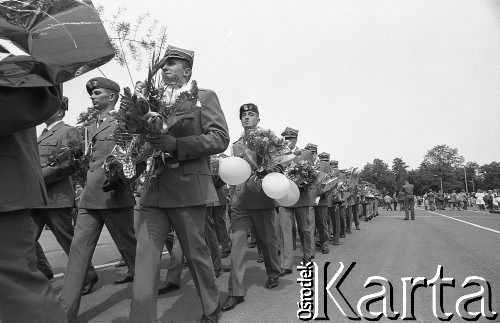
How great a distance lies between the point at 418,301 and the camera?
4262 mm

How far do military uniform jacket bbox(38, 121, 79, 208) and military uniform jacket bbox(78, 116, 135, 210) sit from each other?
509 mm

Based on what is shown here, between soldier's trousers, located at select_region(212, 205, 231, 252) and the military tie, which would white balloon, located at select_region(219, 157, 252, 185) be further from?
soldier's trousers, located at select_region(212, 205, 231, 252)

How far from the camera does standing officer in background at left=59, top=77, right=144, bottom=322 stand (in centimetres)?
357

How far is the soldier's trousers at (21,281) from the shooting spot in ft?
5.96

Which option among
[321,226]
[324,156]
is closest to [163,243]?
[321,226]

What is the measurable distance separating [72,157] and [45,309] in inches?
126

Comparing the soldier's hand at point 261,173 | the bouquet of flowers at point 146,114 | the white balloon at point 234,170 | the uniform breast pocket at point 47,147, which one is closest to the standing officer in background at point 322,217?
the soldier's hand at point 261,173

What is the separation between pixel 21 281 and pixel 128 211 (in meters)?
2.55

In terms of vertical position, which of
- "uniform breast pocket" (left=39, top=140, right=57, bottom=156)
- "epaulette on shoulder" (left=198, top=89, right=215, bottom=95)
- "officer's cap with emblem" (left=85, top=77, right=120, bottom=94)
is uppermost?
"officer's cap with emblem" (left=85, top=77, right=120, bottom=94)

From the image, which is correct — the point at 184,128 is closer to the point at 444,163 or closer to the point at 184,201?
the point at 184,201

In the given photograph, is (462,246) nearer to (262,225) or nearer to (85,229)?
(262,225)

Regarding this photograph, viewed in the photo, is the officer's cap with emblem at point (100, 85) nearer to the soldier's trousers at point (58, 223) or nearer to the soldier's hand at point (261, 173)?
the soldier's trousers at point (58, 223)

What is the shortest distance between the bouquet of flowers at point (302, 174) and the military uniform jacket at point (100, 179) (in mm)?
2642

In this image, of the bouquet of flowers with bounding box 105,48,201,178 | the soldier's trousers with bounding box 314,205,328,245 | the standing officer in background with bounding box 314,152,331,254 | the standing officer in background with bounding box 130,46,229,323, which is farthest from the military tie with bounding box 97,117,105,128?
the soldier's trousers with bounding box 314,205,328,245
